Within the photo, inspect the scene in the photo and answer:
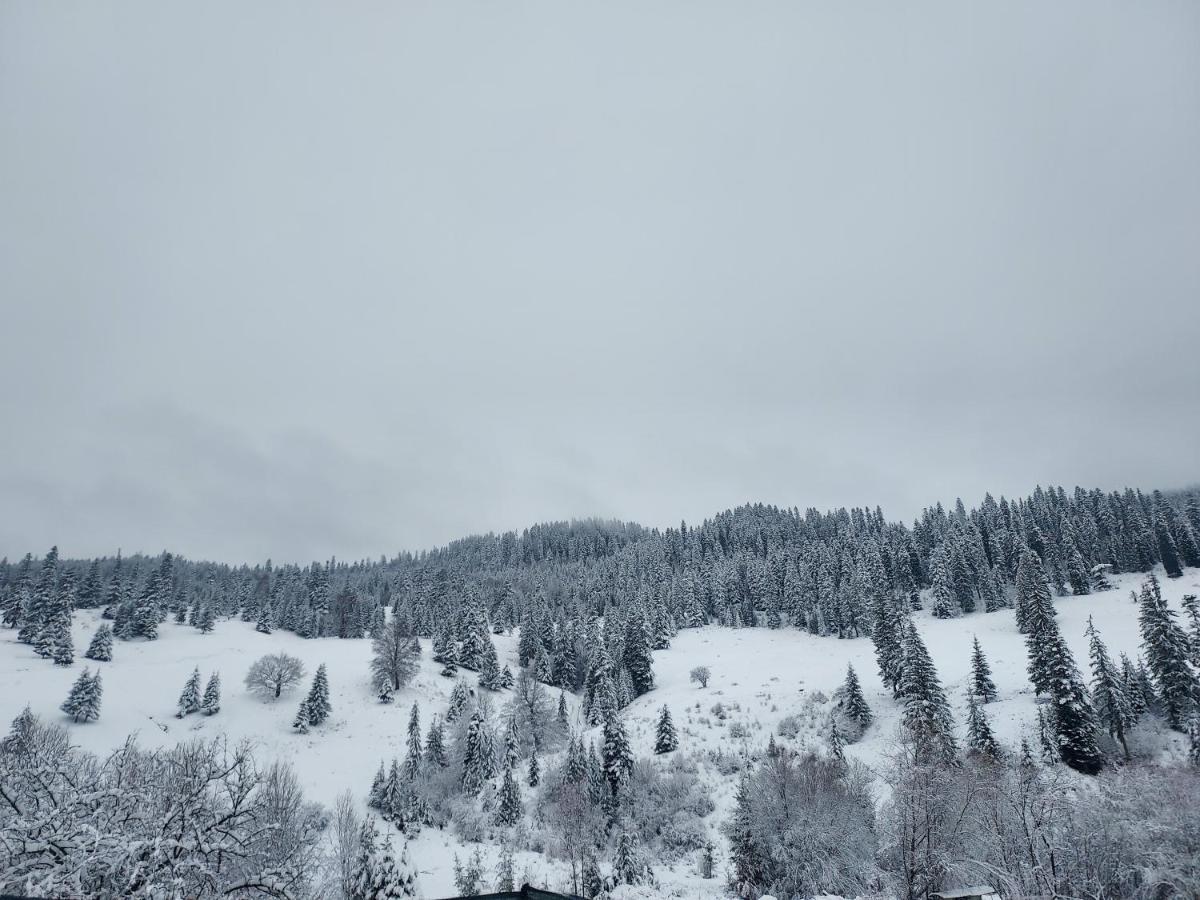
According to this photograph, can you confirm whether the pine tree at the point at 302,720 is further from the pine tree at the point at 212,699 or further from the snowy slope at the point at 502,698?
the pine tree at the point at 212,699

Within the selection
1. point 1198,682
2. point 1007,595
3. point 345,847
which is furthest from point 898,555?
point 345,847

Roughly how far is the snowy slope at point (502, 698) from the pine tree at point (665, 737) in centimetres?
138

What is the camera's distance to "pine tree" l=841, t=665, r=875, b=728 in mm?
53438

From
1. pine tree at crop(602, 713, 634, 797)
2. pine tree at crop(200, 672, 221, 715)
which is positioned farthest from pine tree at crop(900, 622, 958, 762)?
pine tree at crop(200, 672, 221, 715)

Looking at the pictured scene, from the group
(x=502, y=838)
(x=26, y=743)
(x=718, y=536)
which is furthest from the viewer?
(x=718, y=536)

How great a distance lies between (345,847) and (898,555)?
114380 mm

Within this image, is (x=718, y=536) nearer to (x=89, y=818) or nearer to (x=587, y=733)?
(x=587, y=733)

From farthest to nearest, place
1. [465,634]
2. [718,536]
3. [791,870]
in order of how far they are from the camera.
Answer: [718,536]
[465,634]
[791,870]

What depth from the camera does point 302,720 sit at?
59.1 metres

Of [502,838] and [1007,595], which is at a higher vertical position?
[1007,595]

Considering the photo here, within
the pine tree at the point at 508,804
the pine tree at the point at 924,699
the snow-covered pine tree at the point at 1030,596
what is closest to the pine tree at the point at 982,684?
the snow-covered pine tree at the point at 1030,596

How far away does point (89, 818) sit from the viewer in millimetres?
7992

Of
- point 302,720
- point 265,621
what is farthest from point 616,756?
point 265,621

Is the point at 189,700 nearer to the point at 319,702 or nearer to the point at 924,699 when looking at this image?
the point at 319,702
